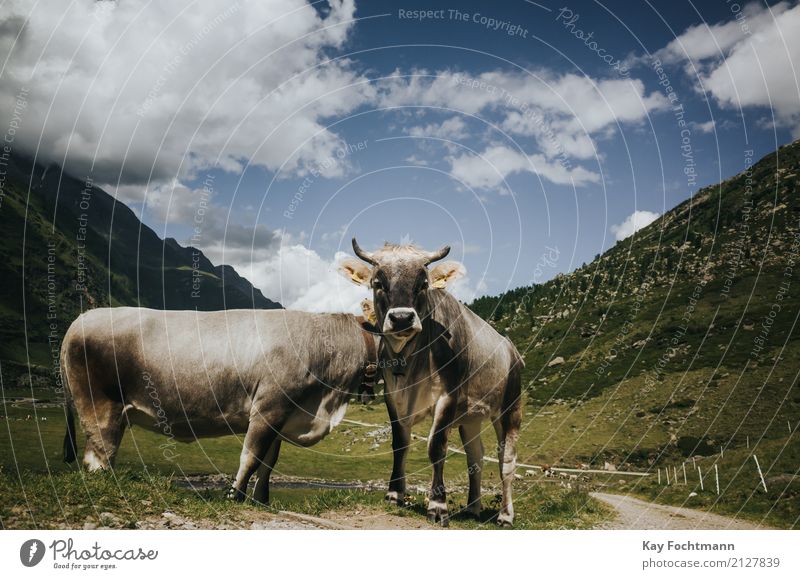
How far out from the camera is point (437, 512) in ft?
34.3

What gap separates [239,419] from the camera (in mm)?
10102

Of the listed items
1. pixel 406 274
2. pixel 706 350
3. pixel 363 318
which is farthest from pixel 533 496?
pixel 706 350

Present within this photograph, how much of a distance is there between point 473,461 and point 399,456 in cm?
232

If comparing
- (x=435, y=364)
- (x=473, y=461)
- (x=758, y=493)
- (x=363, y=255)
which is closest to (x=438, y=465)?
(x=435, y=364)

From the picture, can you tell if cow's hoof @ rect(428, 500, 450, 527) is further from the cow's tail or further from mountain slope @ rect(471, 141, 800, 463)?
mountain slope @ rect(471, 141, 800, 463)

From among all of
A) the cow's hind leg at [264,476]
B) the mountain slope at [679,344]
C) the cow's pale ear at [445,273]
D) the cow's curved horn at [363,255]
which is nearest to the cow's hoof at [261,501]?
the cow's hind leg at [264,476]

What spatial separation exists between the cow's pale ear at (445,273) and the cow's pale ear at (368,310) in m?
1.37

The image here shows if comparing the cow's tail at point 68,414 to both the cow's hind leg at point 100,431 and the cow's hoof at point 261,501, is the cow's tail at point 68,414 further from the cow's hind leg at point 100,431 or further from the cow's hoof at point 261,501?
the cow's hoof at point 261,501

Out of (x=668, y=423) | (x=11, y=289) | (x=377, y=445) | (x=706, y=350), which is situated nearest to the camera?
(x=668, y=423)

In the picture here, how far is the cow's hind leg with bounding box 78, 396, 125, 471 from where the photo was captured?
9.39 m

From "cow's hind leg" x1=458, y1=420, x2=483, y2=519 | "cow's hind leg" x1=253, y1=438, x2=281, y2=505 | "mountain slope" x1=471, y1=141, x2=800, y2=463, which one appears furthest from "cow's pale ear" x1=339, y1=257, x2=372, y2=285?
"mountain slope" x1=471, y1=141, x2=800, y2=463

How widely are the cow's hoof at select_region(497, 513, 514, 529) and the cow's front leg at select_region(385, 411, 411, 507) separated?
227cm
